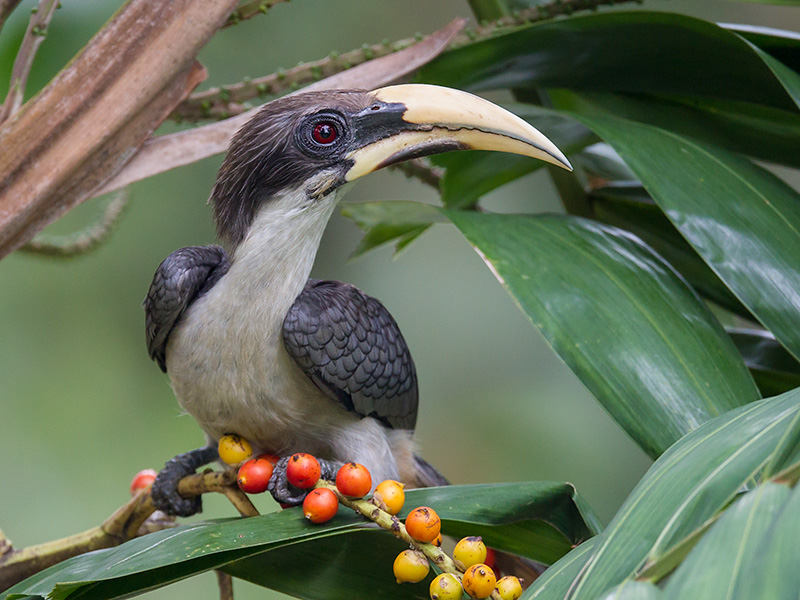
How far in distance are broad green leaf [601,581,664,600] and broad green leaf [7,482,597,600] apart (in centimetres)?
31

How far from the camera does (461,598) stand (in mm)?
555

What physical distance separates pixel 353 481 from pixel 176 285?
0.86 ft

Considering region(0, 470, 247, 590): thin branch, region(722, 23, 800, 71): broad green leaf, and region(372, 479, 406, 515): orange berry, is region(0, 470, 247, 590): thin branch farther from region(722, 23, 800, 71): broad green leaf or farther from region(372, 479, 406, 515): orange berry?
region(722, 23, 800, 71): broad green leaf

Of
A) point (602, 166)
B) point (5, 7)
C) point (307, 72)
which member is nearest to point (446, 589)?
point (307, 72)

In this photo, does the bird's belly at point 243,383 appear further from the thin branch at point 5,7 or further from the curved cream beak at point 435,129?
the thin branch at point 5,7

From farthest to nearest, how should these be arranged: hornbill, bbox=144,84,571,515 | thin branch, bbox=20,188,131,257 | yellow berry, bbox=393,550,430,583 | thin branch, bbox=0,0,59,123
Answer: thin branch, bbox=20,188,131,257
thin branch, bbox=0,0,59,123
hornbill, bbox=144,84,571,515
yellow berry, bbox=393,550,430,583

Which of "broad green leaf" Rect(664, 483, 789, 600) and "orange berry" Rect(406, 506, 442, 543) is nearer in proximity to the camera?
"broad green leaf" Rect(664, 483, 789, 600)

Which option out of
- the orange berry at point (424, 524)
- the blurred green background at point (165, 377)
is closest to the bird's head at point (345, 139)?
the orange berry at point (424, 524)

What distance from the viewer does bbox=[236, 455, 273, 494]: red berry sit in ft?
2.26

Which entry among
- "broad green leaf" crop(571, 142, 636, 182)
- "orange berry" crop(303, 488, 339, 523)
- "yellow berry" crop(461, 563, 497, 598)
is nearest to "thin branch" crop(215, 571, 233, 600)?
"orange berry" crop(303, 488, 339, 523)

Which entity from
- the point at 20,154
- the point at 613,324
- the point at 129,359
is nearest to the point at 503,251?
the point at 613,324

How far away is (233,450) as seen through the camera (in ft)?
2.48

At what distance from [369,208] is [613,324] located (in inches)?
18.0

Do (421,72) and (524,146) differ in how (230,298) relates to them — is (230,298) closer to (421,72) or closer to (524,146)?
(524,146)
